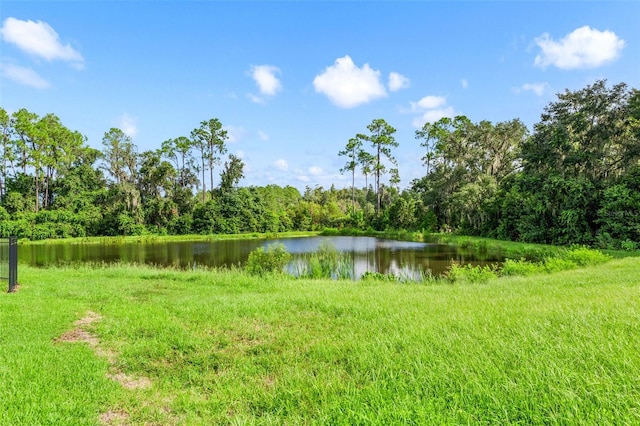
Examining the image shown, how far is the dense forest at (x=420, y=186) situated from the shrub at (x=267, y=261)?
65.2 feet

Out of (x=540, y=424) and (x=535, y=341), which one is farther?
(x=535, y=341)

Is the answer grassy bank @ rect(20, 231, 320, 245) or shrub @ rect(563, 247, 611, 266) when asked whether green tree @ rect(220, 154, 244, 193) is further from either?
shrub @ rect(563, 247, 611, 266)

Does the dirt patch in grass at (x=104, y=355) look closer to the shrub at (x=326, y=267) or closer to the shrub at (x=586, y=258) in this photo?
the shrub at (x=326, y=267)

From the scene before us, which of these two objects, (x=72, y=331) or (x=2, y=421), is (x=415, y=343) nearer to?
(x=2, y=421)

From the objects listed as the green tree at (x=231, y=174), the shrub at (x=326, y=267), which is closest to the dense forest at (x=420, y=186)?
the green tree at (x=231, y=174)

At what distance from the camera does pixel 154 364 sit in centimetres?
419

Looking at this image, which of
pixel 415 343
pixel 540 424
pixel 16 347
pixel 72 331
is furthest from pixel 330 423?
pixel 72 331

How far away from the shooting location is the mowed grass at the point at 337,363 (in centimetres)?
262

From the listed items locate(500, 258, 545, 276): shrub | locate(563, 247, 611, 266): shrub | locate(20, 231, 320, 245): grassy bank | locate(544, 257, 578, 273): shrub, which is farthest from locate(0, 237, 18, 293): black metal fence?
locate(20, 231, 320, 245): grassy bank

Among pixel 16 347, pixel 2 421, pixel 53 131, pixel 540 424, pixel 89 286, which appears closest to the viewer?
pixel 540 424

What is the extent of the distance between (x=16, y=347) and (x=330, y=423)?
4.37m

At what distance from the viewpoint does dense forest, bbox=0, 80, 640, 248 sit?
2258cm

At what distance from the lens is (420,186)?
47.8 m

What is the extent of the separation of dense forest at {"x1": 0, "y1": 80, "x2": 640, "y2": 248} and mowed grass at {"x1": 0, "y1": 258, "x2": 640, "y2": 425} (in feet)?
67.0
